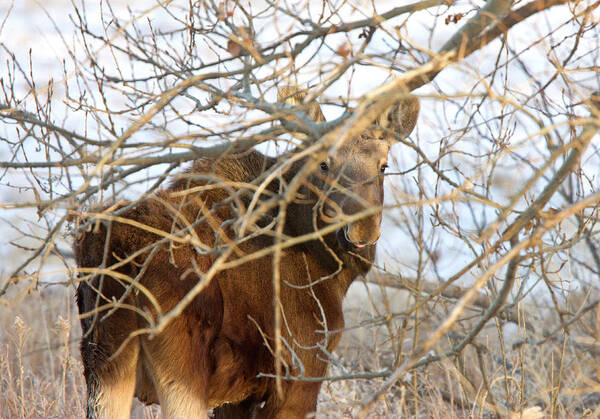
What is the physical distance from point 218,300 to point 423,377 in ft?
7.78

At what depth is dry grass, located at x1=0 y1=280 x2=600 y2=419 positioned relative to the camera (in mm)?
3912

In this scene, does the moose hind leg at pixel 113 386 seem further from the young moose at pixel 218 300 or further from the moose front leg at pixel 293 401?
the moose front leg at pixel 293 401

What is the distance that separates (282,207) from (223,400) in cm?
259

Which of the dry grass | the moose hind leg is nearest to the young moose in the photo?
the moose hind leg

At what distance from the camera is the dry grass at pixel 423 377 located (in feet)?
12.8

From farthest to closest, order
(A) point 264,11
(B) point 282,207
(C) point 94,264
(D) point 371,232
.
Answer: (D) point 371,232, (C) point 94,264, (A) point 264,11, (B) point 282,207

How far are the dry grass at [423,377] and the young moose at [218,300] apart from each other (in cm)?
40

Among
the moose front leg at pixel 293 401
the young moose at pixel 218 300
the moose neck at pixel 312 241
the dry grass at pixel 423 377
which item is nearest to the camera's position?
the young moose at pixel 218 300

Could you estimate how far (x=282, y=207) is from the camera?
83.7 inches

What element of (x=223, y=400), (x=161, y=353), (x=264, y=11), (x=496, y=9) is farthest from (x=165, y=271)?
(x=496, y=9)

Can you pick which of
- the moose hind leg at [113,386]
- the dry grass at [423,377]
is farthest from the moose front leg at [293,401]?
the moose hind leg at [113,386]

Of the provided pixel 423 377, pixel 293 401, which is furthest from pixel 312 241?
pixel 423 377

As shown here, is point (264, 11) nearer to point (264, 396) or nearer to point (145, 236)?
point (145, 236)

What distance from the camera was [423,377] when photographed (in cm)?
552
